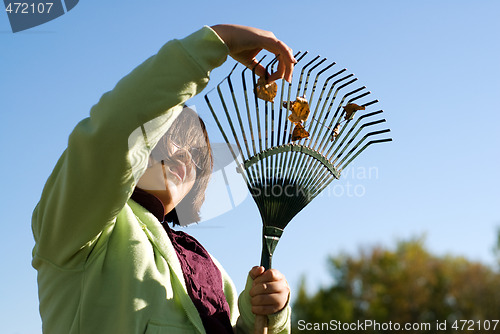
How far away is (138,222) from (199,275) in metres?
0.29

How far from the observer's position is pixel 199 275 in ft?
5.98

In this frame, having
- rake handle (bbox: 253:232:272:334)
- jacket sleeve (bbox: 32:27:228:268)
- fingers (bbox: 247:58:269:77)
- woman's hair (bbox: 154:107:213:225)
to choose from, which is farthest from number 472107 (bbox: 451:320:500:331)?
jacket sleeve (bbox: 32:27:228:268)

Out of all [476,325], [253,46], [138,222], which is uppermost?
[253,46]

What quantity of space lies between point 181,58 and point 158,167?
1.78 feet

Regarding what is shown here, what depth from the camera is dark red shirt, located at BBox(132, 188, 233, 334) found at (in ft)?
5.48

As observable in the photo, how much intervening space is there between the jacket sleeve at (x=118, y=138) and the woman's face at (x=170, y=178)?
37cm

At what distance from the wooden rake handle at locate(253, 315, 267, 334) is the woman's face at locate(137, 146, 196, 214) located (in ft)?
1.59

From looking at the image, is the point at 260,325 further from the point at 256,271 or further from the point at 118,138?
the point at 118,138

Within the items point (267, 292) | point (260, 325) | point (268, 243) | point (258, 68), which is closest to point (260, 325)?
point (260, 325)

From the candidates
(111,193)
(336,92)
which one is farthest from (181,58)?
(336,92)

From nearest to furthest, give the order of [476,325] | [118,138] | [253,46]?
[118,138] < [253,46] < [476,325]

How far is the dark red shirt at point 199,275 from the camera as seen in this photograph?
1.67 m

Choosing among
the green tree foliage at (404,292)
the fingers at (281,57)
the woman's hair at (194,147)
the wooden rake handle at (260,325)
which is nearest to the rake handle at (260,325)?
the wooden rake handle at (260,325)

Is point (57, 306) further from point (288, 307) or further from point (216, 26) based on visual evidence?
point (216, 26)
